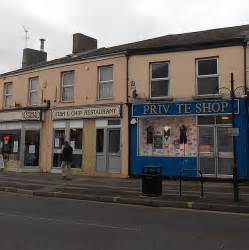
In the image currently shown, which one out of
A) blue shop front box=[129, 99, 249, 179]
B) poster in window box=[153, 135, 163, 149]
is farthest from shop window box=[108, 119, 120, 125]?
poster in window box=[153, 135, 163, 149]

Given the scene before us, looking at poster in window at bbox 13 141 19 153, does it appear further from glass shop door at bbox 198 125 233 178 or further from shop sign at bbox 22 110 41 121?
glass shop door at bbox 198 125 233 178

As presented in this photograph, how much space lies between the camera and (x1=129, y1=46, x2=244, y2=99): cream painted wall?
66.3 feet

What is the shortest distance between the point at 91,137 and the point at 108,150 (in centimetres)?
130

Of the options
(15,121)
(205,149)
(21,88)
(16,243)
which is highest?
(21,88)

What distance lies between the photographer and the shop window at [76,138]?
975 inches

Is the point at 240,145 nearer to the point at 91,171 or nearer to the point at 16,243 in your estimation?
the point at 91,171

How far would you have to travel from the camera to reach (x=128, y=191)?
56.5 feet

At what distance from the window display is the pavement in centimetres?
155

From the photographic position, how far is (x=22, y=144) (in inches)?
1043

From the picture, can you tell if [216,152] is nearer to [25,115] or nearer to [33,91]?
[25,115]

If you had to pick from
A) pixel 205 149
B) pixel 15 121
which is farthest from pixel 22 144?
pixel 205 149

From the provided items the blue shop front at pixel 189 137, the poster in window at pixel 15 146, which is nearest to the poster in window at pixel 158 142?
the blue shop front at pixel 189 137

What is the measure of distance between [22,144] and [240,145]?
12.9 meters

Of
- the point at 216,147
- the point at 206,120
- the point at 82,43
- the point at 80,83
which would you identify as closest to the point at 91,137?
the point at 80,83
